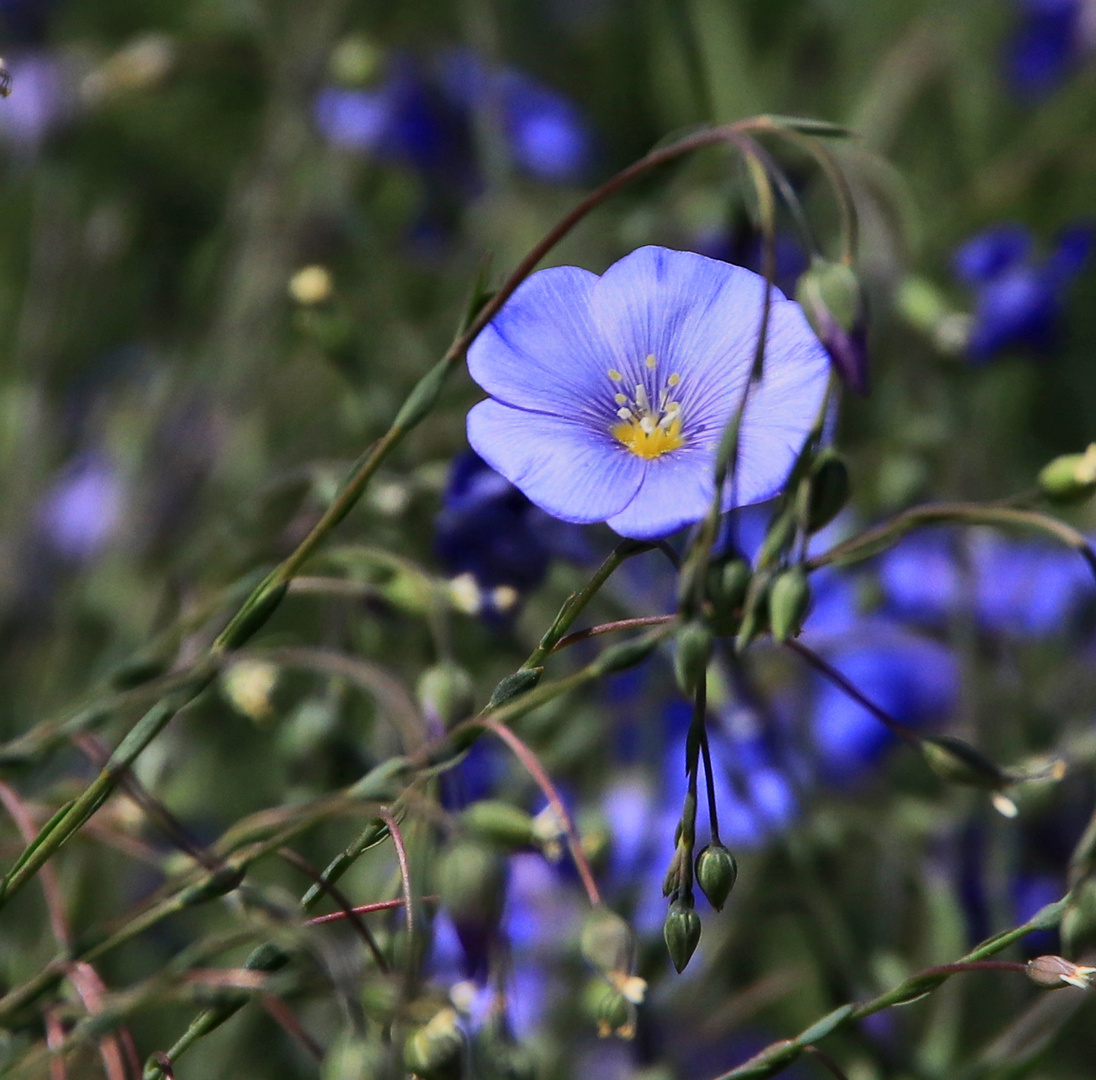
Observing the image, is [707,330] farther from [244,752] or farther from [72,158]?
[72,158]

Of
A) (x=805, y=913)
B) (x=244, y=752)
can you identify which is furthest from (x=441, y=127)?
(x=805, y=913)

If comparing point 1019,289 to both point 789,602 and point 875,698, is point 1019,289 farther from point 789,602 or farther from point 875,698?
point 789,602

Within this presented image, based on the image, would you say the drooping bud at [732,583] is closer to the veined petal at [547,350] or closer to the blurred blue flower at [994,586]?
the veined petal at [547,350]

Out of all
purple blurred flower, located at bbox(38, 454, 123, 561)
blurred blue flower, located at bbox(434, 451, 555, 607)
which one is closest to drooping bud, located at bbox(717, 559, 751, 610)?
blurred blue flower, located at bbox(434, 451, 555, 607)

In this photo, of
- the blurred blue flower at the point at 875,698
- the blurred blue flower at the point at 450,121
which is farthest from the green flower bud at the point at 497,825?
the blurred blue flower at the point at 450,121

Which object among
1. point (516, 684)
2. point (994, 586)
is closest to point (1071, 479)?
point (516, 684)

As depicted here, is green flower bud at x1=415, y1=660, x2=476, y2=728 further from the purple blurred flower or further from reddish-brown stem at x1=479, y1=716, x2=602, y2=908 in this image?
the purple blurred flower
